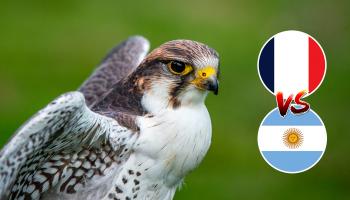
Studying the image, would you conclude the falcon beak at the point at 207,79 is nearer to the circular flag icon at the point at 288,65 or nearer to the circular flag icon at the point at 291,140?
the circular flag icon at the point at 291,140

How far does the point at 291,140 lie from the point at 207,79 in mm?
1456

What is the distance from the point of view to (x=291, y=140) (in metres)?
7.51

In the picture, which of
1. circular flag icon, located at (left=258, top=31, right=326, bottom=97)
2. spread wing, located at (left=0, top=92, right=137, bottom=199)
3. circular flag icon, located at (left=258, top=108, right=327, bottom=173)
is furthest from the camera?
circular flag icon, located at (left=258, top=31, right=326, bottom=97)

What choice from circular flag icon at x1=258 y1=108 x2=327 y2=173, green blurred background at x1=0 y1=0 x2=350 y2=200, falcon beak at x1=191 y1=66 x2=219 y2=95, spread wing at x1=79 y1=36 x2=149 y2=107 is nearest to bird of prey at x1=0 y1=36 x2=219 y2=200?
falcon beak at x1=191 y1=66 x2=219 y2=95

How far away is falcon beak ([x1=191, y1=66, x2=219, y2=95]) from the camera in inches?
246

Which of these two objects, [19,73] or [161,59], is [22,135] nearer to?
[161,59]

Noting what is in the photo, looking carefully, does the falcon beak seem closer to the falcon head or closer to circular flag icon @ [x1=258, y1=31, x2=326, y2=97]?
the falcon head

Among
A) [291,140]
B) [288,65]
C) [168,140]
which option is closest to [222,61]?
[288,65]

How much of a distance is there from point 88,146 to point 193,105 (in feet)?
2.28

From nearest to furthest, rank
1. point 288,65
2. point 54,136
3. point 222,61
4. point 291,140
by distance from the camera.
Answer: point 54,136, point 291,140, point 288,65, point 222,61

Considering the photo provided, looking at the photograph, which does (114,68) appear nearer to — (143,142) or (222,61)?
(143,142)

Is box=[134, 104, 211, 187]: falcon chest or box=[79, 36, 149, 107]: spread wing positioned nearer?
box=[134, 104, 211, 187]: falcon chest

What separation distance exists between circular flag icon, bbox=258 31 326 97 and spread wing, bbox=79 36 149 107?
110 cm

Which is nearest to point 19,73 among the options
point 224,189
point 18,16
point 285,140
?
point 18,16
